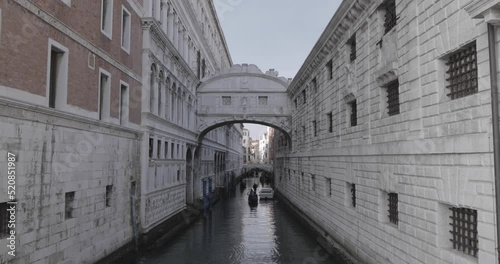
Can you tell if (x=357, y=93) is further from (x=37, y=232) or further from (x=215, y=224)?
(x=215, y=224)

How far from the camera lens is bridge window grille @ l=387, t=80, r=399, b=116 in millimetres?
8961

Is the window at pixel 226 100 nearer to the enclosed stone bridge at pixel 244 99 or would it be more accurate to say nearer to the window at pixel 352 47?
the enclosed stone bridge at pixel 244 99

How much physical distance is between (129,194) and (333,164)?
7.26 meters

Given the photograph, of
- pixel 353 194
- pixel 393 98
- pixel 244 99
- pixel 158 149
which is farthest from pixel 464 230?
pixel 244 99

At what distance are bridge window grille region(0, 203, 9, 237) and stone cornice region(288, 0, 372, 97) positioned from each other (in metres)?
9.51

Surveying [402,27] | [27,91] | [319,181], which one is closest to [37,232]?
[27,91]

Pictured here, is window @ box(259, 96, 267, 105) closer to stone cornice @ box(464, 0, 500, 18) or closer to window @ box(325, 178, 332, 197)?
window @ box(325, 178, 332, 197)

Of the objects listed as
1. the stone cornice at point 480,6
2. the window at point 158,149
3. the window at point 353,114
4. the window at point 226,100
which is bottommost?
the window at point 158,149

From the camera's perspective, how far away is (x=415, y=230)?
7.67m

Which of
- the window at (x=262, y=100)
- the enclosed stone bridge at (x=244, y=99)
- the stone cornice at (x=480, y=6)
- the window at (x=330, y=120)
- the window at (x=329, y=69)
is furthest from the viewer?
the window at (x=262, y=100)

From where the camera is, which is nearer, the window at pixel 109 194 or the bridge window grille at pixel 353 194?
the window at pixel 109 194

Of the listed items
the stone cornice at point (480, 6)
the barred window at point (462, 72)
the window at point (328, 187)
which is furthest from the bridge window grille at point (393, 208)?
the window at point (328, 187)

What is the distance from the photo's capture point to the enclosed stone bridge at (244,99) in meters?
26.4

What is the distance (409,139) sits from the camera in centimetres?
788
